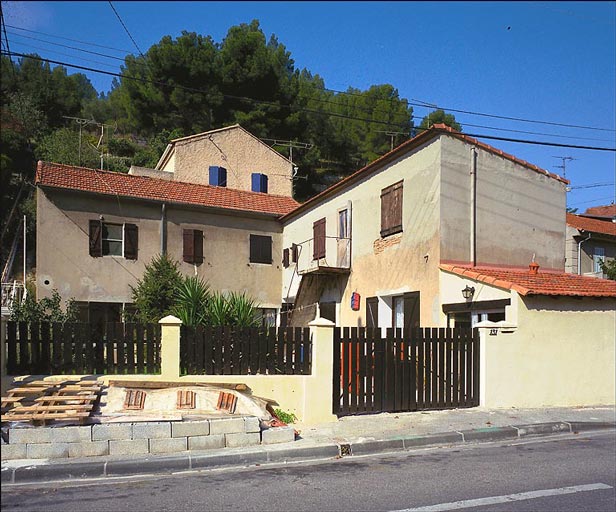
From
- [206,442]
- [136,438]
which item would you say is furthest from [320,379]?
[136,438]

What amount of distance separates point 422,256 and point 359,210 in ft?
13.7

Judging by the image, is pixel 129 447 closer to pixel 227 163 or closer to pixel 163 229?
pixel 163 229

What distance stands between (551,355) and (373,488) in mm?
6920

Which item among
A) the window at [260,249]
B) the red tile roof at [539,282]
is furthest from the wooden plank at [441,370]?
the window at [260,249]

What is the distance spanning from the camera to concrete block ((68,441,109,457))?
6742mm

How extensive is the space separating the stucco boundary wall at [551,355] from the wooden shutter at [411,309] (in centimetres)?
373

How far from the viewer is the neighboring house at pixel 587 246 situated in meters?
24.6

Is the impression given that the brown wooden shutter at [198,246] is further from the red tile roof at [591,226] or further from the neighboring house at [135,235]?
the red tile roof at [591,226]

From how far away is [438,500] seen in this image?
534cm

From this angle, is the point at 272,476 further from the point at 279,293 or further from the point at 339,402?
the point at 279,293

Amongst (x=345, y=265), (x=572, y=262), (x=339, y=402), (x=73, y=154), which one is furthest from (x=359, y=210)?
(x=73, y=154)

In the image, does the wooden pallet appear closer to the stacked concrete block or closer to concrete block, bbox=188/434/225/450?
the stacked concrete block

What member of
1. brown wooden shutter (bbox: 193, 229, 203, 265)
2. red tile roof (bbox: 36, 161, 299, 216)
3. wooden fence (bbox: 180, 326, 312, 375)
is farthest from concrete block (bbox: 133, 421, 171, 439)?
brown wooden shutter (bbox: 193, 229, 203, 265)

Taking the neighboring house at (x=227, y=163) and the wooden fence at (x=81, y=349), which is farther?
the neighboring house at (x=227, y=163)
